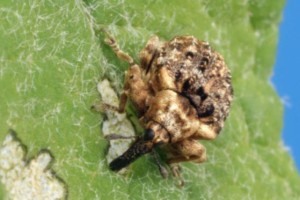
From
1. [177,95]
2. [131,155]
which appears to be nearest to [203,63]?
[177,95]

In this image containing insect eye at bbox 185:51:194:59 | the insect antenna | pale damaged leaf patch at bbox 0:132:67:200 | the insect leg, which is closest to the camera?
pale damaged leaf patch at bbox 0:132:67:200

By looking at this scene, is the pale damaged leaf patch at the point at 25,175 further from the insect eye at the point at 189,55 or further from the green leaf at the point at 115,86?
the insect eye at the point at 189,55

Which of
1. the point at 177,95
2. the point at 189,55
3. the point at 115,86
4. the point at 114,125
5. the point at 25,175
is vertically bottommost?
the point at 25,175

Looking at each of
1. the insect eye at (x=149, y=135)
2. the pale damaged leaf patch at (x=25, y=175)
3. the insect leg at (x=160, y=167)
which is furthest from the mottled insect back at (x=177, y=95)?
the pale damaged leaf patch at (x=25, y=175)

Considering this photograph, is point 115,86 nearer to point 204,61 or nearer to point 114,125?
point 114,125

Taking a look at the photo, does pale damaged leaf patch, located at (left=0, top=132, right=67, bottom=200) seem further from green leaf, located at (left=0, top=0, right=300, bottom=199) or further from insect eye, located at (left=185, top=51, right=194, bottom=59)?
insect eye, located at (left=185, top=51, right=194, bottom=59)

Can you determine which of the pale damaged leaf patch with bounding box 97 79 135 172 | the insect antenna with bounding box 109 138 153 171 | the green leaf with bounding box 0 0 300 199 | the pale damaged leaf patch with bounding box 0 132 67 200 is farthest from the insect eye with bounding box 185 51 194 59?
the pale damaged leaf patch with bounding box 0 132 67 200

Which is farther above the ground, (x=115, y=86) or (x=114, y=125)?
(x=115, y=86)

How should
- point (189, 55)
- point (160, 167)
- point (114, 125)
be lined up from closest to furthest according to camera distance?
point (114, 125), point (189, 55), point (160, 167)
